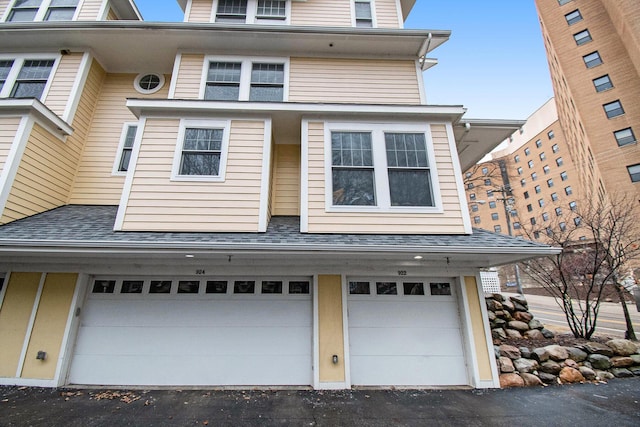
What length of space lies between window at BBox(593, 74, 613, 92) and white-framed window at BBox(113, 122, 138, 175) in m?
32.0

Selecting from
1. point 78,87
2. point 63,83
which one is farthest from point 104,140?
point 63,83

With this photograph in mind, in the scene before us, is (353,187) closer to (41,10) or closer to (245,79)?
(245,79)

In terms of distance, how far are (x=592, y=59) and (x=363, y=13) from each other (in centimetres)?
2704

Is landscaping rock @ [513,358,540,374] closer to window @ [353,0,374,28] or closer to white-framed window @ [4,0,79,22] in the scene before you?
window @ [353,0,374,28]

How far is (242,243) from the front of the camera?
3881 mm

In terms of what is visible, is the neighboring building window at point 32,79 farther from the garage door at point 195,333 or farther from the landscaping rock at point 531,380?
the landscaping rock at point 531,380

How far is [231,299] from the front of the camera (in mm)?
4703

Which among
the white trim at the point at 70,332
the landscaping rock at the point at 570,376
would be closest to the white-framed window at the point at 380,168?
the landscaping rock at the point at 570,376

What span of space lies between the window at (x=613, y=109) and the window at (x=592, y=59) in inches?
155

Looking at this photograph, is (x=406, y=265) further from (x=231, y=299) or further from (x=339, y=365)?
(x=231, y=299)

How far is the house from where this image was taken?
4.30 m

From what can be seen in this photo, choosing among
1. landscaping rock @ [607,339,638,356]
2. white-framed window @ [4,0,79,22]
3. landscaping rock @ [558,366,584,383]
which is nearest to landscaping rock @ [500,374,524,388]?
landscaping rock @ [558,366,584,383]

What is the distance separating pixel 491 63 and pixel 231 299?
20.5 meters

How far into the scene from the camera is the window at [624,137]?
748 inches
